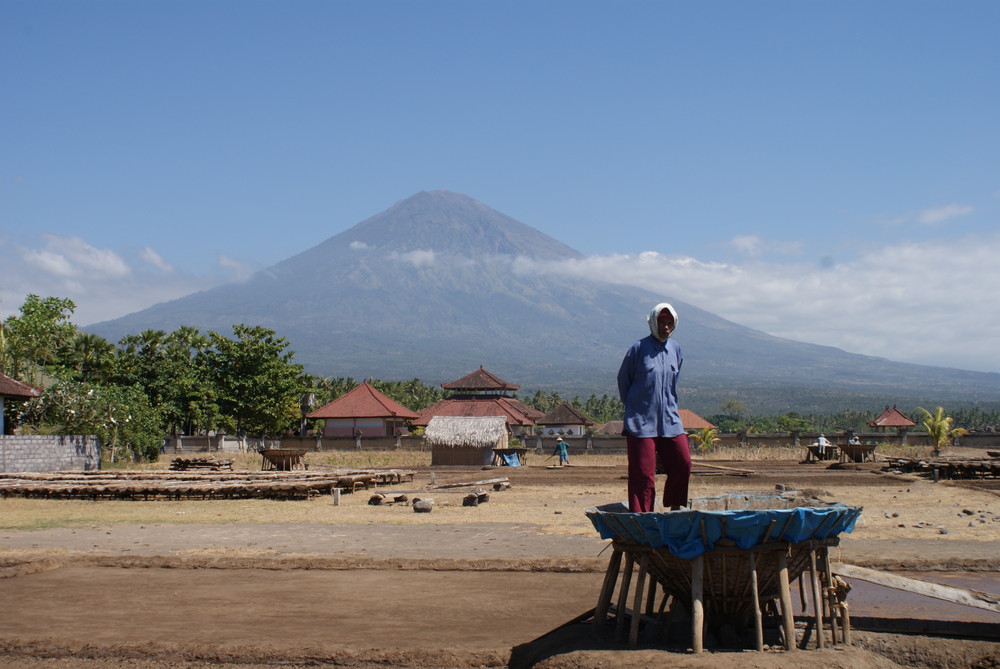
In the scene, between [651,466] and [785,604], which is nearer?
[785,604]

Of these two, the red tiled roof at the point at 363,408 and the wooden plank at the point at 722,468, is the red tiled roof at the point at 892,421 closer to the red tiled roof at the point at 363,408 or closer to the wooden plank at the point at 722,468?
the wooden plank at the point at 722,468

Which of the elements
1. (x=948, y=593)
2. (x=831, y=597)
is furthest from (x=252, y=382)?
(x=831, y=597)

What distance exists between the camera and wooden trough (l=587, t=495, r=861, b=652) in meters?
6.74

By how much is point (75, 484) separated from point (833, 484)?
2043 cm

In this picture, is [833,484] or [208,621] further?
[833,484]

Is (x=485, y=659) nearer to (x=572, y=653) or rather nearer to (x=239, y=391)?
(x=572, y=653)

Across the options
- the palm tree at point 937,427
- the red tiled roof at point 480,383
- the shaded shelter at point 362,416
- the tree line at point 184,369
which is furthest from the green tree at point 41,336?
the palm tree at point 937,427

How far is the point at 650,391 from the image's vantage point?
25.6 feet

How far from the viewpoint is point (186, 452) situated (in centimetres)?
4950

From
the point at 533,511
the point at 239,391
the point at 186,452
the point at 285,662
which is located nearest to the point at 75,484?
the point at 533,511

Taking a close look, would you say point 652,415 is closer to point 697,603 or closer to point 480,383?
point 697,603

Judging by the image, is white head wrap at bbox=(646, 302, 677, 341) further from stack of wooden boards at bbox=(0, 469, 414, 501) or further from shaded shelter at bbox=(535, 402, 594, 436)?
shaded shelter at bbox=(535, 402, 594, 436)

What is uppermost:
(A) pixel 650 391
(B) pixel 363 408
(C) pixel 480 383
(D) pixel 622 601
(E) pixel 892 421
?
(C) pixel 480 383

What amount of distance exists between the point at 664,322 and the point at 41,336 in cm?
5148
